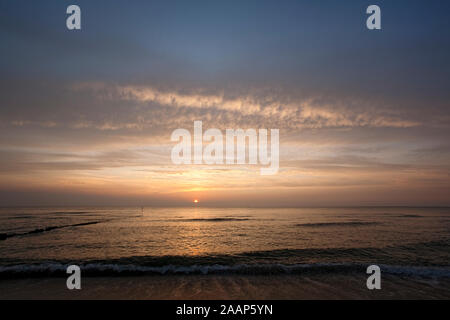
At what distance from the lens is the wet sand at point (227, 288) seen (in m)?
10.1

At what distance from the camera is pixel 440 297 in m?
10.0

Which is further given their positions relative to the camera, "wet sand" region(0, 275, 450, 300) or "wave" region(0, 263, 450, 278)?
"wave" region(0, 263, 450, 278)

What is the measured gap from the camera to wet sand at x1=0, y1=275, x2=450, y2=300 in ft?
33.2

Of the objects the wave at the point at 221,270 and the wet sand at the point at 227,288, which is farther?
the wave at the point at 221,270

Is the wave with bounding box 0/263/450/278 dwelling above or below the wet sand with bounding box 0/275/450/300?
below

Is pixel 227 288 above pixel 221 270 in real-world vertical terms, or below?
above

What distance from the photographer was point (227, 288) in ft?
36.8

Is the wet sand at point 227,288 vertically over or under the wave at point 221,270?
over

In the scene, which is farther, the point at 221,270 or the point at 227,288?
the point at 221,270
